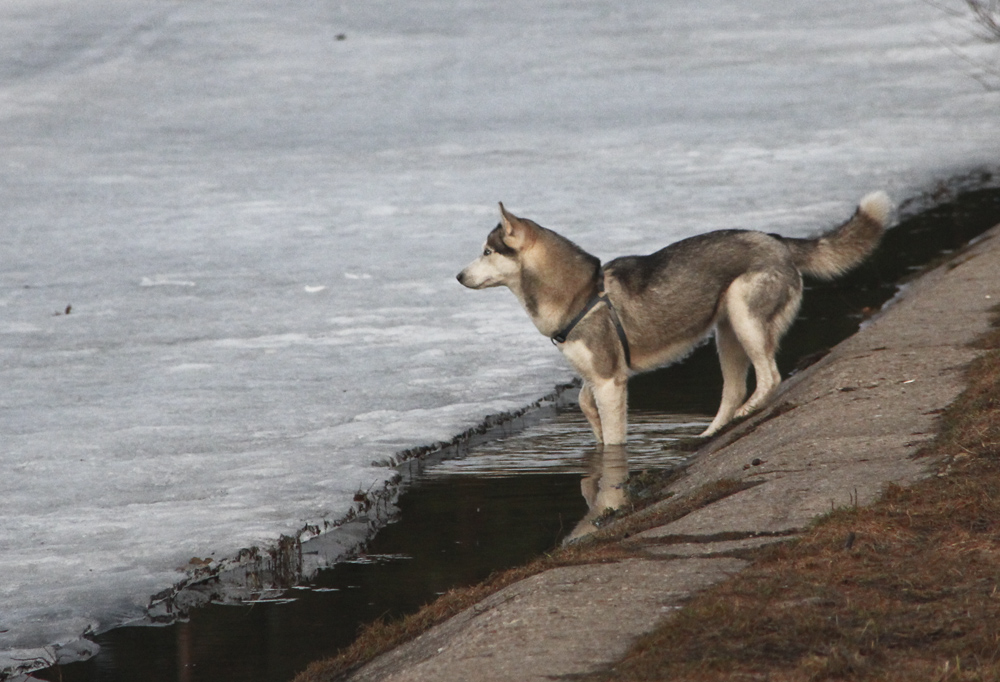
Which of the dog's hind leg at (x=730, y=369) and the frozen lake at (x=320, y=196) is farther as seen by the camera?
the dog's hind leg at (x=730, y=369)

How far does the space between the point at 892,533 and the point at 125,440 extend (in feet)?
18.7

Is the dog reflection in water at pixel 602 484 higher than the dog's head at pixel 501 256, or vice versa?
the dog's head at pixel 501 256

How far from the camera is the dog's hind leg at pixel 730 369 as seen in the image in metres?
8.77

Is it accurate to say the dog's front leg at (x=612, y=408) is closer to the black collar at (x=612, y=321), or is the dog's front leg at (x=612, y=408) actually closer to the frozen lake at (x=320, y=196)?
the black collar at (x=612, y=321)

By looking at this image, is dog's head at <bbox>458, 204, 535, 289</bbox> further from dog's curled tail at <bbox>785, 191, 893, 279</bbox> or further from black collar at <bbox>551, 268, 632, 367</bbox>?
dog's curled tail at <bbox>785, 191, 893, 279</bbox>

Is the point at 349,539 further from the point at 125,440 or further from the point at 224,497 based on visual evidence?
the point at 125,440

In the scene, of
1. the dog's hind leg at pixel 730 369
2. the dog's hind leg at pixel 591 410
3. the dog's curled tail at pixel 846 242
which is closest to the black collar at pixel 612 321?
the dog's hind leg at pixel 591 410

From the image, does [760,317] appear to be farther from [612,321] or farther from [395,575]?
[395,575]

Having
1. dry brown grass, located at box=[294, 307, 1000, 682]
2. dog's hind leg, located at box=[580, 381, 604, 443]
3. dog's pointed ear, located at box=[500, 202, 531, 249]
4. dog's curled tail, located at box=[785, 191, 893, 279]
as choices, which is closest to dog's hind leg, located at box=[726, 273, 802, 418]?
dog's curled tail, located at box=[785, 191, 893, 279]

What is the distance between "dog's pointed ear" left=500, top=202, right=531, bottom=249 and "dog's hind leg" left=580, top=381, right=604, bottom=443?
3.36 feet

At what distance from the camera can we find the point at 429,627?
484 centimetres

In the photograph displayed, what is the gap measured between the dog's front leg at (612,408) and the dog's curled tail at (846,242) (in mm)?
1611

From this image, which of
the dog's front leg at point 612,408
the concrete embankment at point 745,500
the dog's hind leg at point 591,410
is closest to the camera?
the concrete embankment at point 745,500

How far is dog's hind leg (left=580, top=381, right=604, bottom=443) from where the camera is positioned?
338 inches
